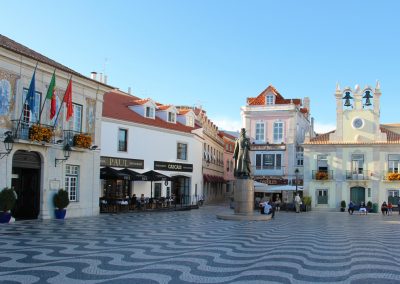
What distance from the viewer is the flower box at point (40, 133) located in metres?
21.0

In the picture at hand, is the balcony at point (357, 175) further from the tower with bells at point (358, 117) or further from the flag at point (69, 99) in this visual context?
the flag at point (69, 99)

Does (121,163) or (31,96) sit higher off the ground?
(31,96)

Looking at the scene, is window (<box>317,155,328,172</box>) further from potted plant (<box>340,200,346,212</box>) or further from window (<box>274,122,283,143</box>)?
window (<box>274,122,283,143</box>)

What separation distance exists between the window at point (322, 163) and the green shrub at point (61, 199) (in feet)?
87.7

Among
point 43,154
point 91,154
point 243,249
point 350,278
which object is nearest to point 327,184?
point 91,154

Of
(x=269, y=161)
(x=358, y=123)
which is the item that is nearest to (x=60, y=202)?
(x=269, y=161)

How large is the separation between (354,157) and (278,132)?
810 centimetres

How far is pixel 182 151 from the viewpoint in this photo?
133 feet

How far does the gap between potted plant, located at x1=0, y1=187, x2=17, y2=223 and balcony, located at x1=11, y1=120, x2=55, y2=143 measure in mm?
2407

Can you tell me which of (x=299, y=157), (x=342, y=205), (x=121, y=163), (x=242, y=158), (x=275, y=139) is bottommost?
(x=342, y=205)

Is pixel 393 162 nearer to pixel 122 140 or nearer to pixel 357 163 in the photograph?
pixel 357 163

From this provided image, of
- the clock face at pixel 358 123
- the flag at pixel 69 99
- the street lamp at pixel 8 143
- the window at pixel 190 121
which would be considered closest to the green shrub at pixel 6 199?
the street lamp at pixel 8 143

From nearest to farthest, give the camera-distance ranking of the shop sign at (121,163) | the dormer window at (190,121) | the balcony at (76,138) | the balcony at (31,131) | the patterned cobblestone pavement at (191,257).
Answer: the patterned cobblestone pavement at (191,257) → the balcony at (31,131) → the balcony at (76,138) → the shop sign at (121,163) → the dormer window at (190,121)

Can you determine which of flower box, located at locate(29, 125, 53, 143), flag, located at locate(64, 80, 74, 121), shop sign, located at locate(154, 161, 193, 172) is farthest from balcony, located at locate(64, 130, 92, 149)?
shop sign, located at locate(154, 161, 193, 172)
